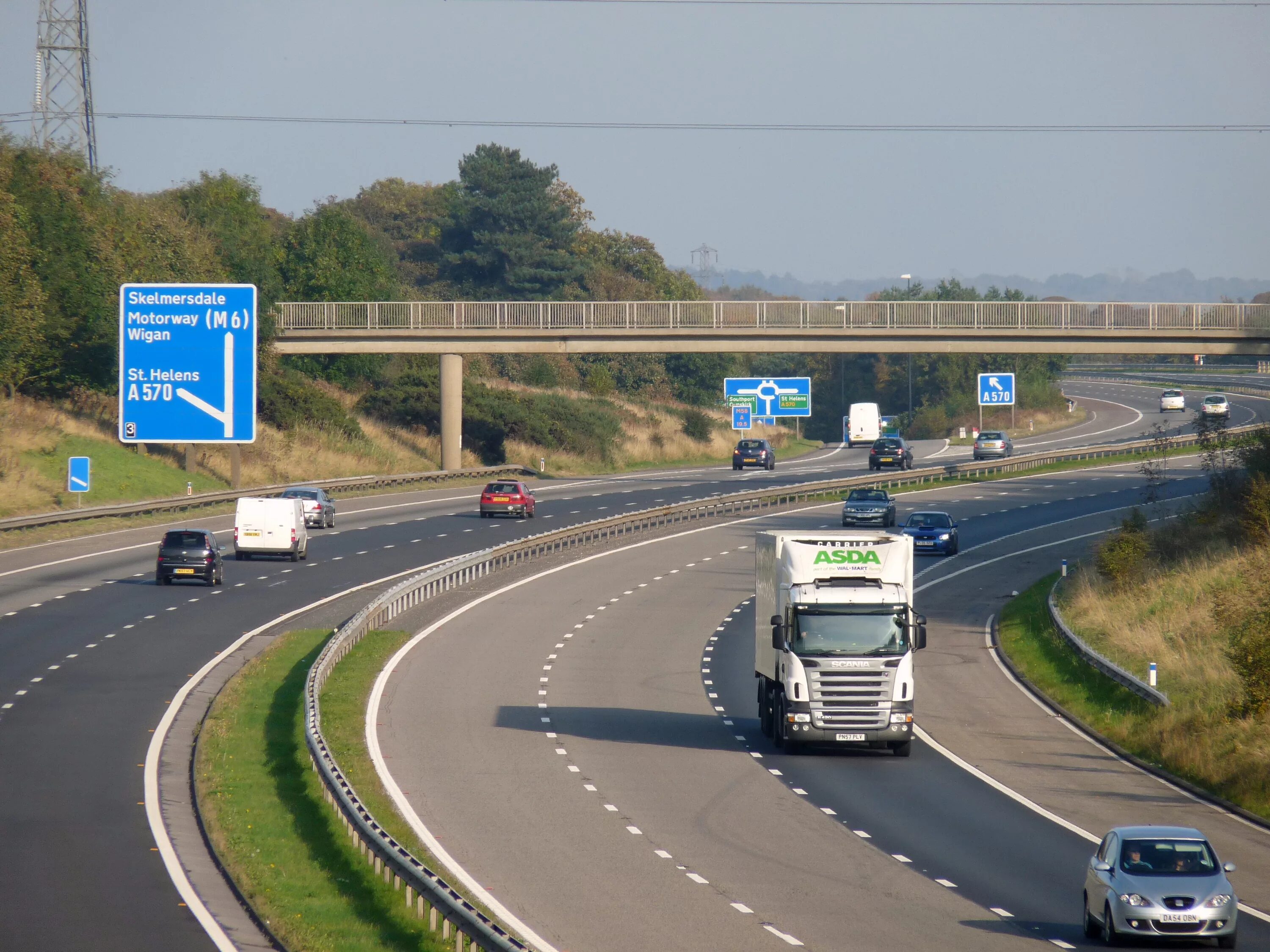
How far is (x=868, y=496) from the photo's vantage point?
60062mm

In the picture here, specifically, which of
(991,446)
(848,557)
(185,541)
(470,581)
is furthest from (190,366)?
(991,446)

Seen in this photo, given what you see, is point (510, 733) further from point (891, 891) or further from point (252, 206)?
point (252, 206)

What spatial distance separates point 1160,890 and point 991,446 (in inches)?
3018

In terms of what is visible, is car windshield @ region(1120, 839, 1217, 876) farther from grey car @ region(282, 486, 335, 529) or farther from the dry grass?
grey car @ region(282, 486, 335, 529)

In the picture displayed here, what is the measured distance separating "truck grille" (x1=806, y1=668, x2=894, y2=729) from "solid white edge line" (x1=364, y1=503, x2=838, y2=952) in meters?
6.90

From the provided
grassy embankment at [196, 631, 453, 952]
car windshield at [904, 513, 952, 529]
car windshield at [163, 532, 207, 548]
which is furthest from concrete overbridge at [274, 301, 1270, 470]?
grassy embankment at [196, 631, 453, 952]

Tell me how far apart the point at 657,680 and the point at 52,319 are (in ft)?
142

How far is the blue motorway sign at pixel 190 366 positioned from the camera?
40.8m

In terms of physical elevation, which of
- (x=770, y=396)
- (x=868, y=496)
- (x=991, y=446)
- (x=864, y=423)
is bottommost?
(x=868, y=496)

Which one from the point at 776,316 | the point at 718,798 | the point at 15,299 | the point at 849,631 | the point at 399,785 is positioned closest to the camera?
the point at 718,798

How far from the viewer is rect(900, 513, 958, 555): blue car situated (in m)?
55.5

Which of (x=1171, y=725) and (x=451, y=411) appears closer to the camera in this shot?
(x=1171, y=725)

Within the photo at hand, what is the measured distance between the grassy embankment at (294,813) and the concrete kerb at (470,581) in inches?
11.5

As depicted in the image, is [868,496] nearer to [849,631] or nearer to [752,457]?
[752,457]
